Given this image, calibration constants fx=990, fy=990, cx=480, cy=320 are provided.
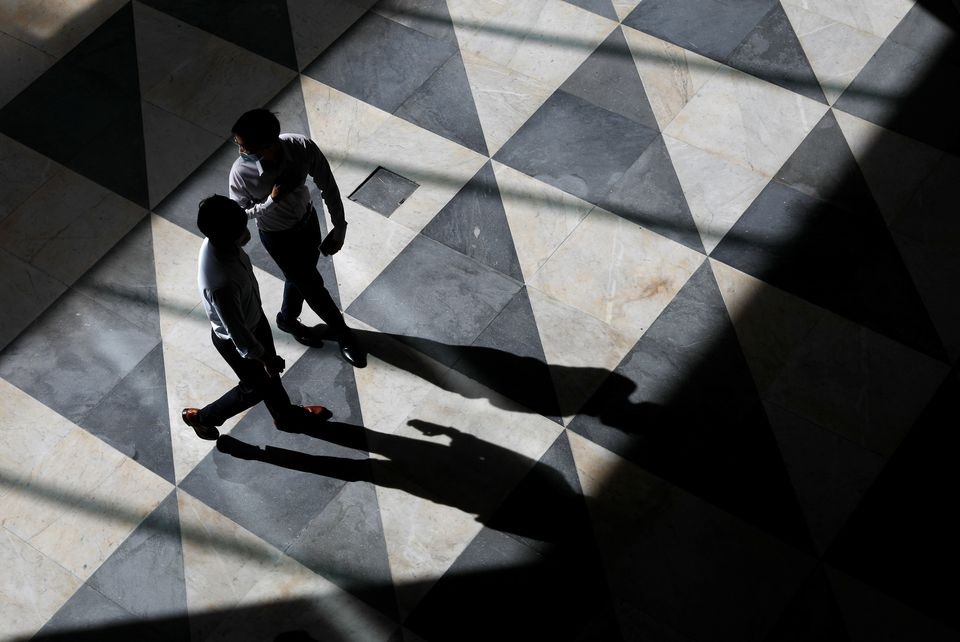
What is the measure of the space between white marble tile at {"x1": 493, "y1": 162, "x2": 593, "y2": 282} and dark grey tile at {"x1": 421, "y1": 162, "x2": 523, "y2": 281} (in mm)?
51

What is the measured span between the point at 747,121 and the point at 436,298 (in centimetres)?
273

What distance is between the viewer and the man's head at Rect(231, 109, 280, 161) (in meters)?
4.73

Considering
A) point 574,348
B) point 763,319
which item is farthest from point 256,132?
point 763,319

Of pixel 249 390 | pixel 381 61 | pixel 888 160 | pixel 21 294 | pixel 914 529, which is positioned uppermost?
pixel 888 160

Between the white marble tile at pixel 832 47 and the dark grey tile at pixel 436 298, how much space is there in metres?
3.04

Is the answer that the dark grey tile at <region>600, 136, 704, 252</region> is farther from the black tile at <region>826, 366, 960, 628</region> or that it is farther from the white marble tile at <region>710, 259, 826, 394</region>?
the black tile at <region>826, 366, 960, 628</region>

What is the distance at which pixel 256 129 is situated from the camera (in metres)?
4.75

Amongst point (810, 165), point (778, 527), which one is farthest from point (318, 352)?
point (810, 165)

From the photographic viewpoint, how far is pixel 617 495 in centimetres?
571

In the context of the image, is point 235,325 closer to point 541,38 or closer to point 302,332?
point 302,332

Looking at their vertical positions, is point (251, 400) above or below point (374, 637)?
above

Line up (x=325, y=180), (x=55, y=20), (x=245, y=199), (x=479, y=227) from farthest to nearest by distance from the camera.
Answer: (x=55, y=20) < (x=479, y=227) < (x=325, y=180) < (x=245, y=199)

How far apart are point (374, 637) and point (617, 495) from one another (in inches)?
62.0

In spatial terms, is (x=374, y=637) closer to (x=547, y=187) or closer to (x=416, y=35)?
(x=547, y=187)
